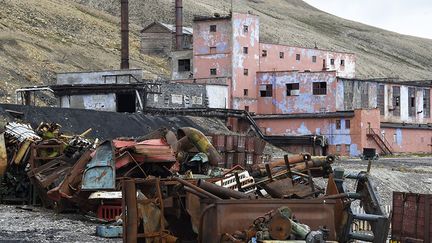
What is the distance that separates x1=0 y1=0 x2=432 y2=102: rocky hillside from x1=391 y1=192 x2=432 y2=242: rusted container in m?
47.4

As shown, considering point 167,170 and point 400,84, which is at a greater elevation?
point 400,84

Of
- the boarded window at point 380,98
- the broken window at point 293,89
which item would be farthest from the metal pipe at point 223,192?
the boarded window at point 380,98

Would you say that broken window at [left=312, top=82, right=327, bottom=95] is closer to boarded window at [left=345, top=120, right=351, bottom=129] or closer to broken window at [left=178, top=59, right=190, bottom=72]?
boarded window at [left=345, top=120, right=351, bottom=129]

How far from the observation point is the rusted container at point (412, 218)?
15125mm

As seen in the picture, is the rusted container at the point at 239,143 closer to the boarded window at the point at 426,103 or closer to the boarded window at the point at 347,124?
the boarded window at the point at 347,124

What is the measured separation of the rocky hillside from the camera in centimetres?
7869

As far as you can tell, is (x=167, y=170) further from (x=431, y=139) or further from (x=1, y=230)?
(x=431, y=139)

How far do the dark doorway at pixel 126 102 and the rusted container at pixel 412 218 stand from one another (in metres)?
36.1

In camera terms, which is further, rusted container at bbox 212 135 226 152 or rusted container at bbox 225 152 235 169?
rusted container at bbox 212 135 226 152

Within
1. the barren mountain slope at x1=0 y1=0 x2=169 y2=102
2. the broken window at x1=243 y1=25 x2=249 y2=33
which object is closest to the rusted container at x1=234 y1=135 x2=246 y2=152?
the barren mountain slope at x1=0 y1=0 x2=169 y2=102

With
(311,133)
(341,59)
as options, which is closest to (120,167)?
(311,133)

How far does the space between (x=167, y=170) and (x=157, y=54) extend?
3495 inches

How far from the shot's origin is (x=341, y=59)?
82.2m

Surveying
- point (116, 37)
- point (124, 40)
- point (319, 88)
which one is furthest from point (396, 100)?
point (116, 37)
